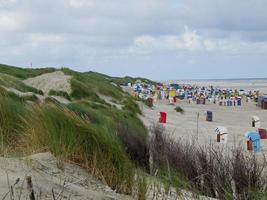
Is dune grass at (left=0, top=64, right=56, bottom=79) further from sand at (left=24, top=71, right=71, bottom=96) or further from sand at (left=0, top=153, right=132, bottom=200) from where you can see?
sand at (left=0, top=153, right=132, bottom=200)

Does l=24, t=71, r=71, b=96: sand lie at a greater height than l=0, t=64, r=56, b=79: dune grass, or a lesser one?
lesser

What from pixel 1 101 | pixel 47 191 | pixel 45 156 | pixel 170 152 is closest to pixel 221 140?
pixel 170 152

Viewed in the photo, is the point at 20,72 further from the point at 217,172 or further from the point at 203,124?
the point at 217,172

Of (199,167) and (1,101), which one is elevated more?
(1,101)

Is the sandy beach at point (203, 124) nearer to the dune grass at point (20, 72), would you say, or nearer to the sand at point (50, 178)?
the sand at point (50, 178)

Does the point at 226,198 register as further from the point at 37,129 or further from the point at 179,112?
the point at 179,112

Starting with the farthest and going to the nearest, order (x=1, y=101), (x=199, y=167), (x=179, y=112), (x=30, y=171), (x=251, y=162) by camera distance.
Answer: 1. (x=179, y=112)
2. (x=1, y=101)
3. (x=199, y=167)
4. (x=251, y=162)
5. (x=30, y=171)

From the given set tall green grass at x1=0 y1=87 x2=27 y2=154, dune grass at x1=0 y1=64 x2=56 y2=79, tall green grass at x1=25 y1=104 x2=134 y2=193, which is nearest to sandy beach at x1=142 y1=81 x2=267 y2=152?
tall green grass at x1=25 y1=104 x2=134 y2=193

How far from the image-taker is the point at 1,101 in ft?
19.2

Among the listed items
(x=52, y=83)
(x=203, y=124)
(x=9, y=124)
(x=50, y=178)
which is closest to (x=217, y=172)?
(x=50, y=178)

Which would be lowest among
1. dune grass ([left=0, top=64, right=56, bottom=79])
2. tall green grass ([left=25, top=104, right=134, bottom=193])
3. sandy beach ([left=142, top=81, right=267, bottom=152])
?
sandy beach ([left=142, top=81, right=267, bottom=152])

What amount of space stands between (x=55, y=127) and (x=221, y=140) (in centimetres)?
956

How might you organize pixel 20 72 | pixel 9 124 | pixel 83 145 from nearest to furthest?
pixel 83 145
pixel 9 124
pixel 20 72

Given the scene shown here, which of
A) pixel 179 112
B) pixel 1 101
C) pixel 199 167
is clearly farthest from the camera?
pixel 179 112
